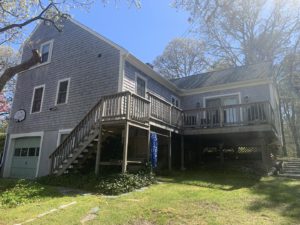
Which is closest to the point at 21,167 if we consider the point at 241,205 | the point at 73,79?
the point at 73,79

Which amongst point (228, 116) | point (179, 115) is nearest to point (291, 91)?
point (228, 116)

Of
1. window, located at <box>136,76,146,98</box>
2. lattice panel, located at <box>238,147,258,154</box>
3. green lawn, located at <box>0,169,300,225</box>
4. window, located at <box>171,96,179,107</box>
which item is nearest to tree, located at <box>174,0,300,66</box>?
window, located at <box>171,96,179,107</box>

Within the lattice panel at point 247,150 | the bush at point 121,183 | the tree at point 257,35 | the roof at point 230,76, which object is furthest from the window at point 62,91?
the lattice panel at point 247,150

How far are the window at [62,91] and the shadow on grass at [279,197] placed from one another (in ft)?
33.3

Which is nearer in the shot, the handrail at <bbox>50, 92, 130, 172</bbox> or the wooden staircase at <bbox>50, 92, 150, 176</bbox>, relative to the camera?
the wooden staircase at <bbox>50, 92, 150, 176</bbox>

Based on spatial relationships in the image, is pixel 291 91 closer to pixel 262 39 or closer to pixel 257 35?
pixel 262 39

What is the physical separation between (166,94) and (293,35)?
13.6m

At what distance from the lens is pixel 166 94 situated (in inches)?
615

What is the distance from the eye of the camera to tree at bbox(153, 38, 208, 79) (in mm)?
28891

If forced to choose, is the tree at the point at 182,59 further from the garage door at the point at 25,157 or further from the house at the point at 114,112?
the garage door at the point at 25,157

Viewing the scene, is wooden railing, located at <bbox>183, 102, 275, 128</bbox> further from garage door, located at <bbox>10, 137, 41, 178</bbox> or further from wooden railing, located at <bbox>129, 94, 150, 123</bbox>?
garage door, located at <bbox>10, 137, 41, 178</bbox>

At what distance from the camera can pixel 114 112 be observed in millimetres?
9555

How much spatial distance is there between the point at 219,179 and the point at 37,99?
11.1 meters

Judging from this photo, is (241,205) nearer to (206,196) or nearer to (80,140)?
(206,196)
